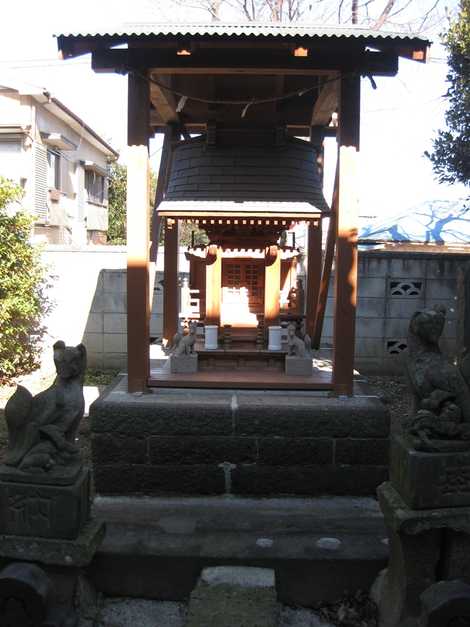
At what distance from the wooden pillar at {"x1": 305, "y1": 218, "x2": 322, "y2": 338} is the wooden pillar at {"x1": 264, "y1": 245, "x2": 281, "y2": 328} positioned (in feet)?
4.37

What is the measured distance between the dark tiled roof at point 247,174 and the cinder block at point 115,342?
173 inches

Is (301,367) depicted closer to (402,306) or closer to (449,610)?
(449,610)

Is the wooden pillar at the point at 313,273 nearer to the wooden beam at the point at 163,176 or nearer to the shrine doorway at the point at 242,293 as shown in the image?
the shrine doorway at the point at 242,293

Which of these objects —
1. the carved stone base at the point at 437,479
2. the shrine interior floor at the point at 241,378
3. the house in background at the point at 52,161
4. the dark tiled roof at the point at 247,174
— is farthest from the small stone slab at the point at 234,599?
the house in background at the point at 52,161

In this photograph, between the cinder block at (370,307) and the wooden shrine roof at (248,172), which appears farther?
the cinder block at (370,307)

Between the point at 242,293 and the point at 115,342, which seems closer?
the point at 242,293

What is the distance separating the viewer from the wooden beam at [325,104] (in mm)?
5803

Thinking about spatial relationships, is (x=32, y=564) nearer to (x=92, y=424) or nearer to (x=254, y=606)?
(x=254, y=606)

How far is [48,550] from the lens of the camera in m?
3.13

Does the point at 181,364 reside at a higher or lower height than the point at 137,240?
lower

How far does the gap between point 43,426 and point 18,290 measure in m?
6.21

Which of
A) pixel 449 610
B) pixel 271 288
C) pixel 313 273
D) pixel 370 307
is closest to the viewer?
pixel 449 610

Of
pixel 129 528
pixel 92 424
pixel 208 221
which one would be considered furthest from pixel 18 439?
pixel 208 221

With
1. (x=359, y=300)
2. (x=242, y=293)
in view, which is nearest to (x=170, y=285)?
(x=242, y=293)
